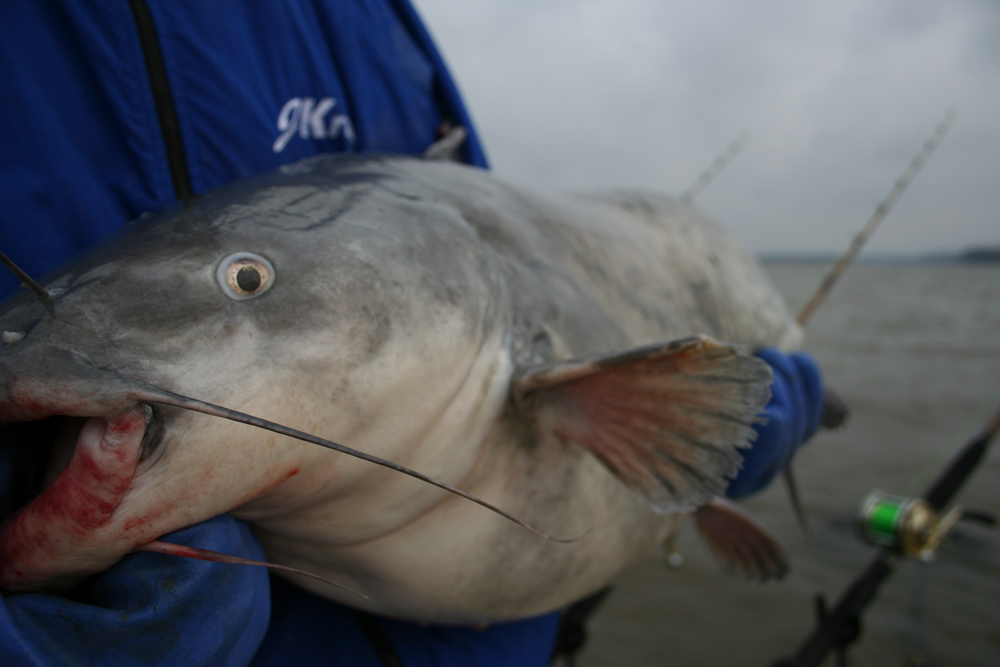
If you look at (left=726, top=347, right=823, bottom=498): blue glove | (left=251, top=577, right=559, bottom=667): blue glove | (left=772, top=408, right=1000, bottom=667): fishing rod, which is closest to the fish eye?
(left=251, top=577, right=559, bottom=667): blue glove

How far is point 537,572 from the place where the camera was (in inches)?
50.9

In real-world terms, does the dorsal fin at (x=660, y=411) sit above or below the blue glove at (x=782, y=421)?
above

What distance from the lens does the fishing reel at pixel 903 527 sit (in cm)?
261

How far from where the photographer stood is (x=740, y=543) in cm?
183

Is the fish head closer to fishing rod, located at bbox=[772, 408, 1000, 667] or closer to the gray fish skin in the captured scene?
the gray fish skin

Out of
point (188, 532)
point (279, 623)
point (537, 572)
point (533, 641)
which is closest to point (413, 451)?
point (188, 532)

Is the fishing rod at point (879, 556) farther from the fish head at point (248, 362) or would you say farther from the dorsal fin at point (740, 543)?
the fish head at point (248, 362)

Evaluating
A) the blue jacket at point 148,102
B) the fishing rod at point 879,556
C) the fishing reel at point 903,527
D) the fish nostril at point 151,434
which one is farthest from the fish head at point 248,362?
the fishing reel at point 903,527

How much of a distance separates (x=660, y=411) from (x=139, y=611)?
85 centimetres

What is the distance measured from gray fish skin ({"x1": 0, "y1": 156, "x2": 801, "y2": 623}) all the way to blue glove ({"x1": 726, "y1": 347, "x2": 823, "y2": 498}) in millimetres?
431

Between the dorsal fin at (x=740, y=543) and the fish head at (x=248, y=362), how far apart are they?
0.97 meters

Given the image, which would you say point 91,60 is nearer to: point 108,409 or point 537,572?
point 108,409

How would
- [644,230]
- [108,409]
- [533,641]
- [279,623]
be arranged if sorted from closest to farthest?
[108,409] < [279,623] < [533,641] < [644,230]

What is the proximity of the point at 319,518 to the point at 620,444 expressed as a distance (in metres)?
0.55
